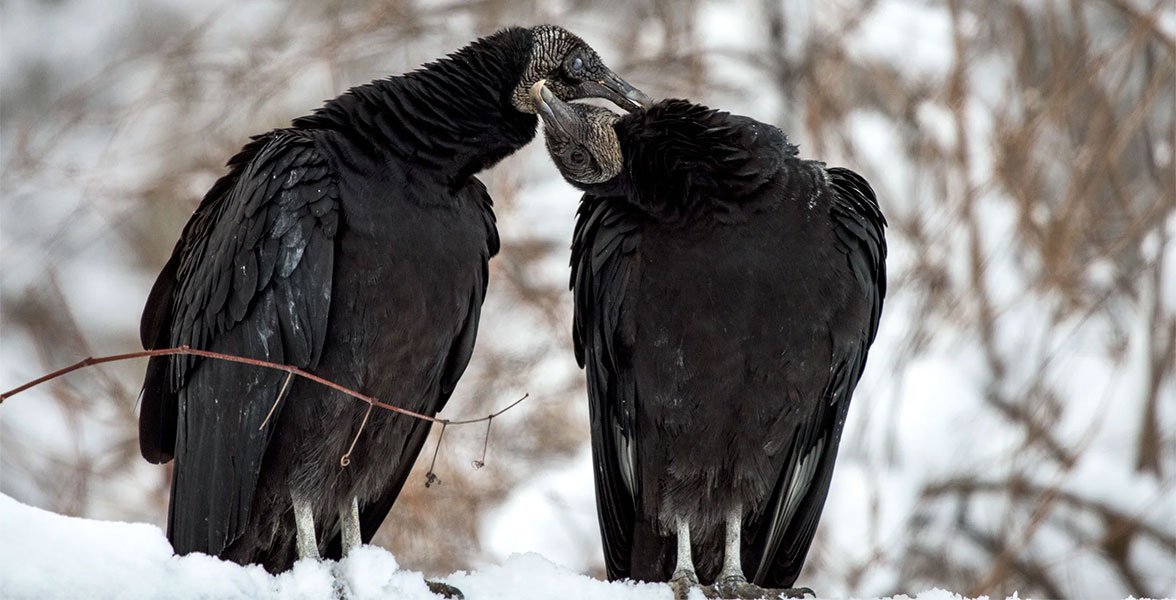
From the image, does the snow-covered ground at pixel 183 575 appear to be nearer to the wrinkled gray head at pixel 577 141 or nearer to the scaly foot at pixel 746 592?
the scaly foot at pixel 746 592

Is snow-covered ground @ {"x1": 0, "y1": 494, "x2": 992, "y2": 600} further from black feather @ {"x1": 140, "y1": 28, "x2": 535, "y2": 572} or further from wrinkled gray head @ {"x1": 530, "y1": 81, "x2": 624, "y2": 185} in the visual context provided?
wrinkled gray head @ {"x1": 530, "y1": 81, "x2": 624, "y2": 185}

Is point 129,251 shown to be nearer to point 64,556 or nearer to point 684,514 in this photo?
point 684,514

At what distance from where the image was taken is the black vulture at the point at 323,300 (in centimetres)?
273

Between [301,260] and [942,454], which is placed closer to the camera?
[301,260]

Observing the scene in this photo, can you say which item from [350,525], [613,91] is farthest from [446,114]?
[350,525]

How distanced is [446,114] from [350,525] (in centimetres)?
Result: 103

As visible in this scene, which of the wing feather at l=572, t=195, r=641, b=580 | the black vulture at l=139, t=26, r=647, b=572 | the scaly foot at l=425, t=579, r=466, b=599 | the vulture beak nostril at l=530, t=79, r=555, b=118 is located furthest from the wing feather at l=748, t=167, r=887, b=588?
the scaly foot at l=425, t=579, r=466, b=599

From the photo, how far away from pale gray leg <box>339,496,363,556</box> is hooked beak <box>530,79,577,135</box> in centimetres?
105

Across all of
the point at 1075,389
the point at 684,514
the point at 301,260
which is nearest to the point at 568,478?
the point at 1075,389

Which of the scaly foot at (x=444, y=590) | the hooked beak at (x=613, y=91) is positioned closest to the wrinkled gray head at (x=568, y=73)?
the hooked beak at (x=613, y=91)

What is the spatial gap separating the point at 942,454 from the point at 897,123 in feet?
6.21

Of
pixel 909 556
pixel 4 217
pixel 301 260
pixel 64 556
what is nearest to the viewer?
pixel 64 556

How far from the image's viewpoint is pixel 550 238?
647cm

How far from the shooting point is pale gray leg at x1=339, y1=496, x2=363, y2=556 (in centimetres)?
296
